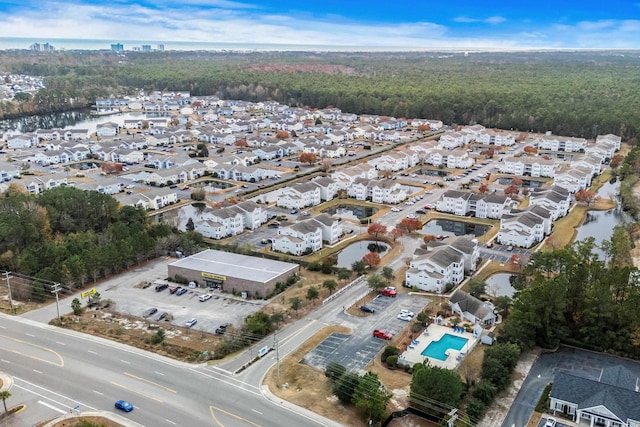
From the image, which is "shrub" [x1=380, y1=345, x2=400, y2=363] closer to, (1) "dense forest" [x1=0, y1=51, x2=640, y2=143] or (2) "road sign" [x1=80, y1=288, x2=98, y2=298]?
(2) "road sign" [x1=80, y1=288, x2=98, y2=298]

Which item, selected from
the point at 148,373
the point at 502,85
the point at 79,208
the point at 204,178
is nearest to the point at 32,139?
the point at 204,178

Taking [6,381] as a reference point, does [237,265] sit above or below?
above

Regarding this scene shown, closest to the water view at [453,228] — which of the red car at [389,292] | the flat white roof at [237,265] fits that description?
the red car at [389,292]

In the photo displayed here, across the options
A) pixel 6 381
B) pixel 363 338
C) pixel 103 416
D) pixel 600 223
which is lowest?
pixel 6 381

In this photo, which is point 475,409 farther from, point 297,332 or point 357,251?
point 357,251

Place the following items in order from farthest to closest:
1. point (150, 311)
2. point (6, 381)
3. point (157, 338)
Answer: point (150, 311) → point (157, 338) → point (6, 381)

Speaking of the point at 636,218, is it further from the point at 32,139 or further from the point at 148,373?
the point at 32,139

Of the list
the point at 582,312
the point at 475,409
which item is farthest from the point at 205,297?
the point at 582,312
